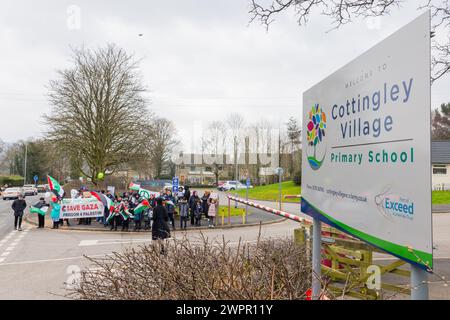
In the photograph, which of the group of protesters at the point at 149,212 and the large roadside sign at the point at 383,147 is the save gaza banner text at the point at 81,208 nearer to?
the group of protesters at the point at 149,212

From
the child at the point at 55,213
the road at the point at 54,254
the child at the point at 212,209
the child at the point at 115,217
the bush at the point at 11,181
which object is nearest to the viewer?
the road at the point at 54,254

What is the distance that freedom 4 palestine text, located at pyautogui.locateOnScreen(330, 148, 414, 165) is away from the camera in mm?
2546

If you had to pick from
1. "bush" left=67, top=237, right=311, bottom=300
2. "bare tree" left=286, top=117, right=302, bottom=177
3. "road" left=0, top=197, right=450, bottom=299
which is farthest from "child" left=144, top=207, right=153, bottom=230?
"bare tree" left=286, top=117, right=302, bottom=177

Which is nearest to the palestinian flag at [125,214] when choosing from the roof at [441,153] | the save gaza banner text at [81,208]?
the save gaza banner text at [81,208]

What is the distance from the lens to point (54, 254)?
11.3m

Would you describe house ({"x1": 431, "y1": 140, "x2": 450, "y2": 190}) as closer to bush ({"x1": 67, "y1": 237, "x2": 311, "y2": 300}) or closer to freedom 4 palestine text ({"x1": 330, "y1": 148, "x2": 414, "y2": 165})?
freedom 4 palestine text ({"x1": 330, "y1": 148, "x2": 414, "y2": 165})

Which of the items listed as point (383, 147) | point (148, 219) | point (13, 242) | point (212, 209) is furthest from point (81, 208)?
point (383, 147)

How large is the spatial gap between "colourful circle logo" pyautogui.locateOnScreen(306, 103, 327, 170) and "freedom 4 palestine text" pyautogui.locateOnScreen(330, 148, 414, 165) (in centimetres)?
41

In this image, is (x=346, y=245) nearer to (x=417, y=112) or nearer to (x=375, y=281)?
(x=375, y=281)

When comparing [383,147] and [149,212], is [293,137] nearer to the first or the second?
[149,212]

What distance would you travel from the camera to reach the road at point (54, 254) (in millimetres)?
7177
